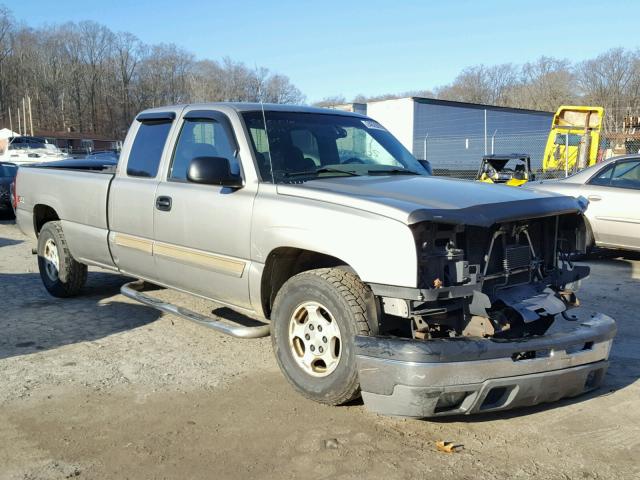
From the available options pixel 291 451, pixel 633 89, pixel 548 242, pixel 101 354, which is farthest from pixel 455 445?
pixel 633 89

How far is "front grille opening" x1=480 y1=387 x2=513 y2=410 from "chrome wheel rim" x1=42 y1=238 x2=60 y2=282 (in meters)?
5.01

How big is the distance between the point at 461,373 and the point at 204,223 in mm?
2267

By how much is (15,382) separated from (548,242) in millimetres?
3802

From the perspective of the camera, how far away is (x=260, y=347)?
5.15 metres

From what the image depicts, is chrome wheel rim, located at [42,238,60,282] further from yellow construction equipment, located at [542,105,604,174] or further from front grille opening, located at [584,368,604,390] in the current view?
yellow construction equipment, located at [542,105,604,174]

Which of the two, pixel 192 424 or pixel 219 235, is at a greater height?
pixel 219 235

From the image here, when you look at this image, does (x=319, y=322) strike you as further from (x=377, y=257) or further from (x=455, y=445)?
(x=455, y=445)

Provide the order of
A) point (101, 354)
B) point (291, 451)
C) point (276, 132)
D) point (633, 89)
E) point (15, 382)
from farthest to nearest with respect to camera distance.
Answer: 1. point (633, 89)
2. point (101, 354)
3. point (276, 132)
4. point (15, 382)
5. point (291, 451)

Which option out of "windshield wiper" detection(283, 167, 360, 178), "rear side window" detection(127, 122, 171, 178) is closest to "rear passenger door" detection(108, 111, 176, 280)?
"rear side window" detection(127, 122, 171, 178)

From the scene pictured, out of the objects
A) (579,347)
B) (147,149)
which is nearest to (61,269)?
(147,149)

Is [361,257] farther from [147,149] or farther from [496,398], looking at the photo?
[147,149]

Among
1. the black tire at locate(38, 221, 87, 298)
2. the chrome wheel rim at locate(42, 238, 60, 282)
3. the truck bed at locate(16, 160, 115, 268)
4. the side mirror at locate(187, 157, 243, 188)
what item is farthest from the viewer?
the chrome wheel rim at locate(42, 238, 60, 282)

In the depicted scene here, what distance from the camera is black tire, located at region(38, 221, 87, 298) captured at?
6.48 meters

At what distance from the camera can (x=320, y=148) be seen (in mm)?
4754
